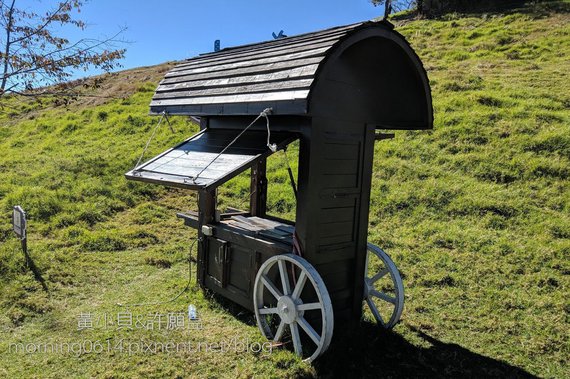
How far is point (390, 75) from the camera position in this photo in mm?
5355

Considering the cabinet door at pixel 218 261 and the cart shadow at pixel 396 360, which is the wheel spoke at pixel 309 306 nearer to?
the cart shadow at pixel 396 360

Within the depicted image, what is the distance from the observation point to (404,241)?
27.8ft

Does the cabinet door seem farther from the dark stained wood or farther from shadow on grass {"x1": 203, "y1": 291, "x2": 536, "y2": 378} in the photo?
shadow on grass {"x1": 203, "y1": 291, "x2": 536, "y2": 378}

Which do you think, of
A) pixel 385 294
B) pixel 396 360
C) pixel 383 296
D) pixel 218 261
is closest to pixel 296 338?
pixel 396 360

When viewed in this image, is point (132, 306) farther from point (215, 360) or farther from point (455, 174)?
point (455, 174)

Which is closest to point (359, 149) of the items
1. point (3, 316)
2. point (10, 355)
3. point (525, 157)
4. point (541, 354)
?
point (541, 354)

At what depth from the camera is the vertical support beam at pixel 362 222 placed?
17.4ft

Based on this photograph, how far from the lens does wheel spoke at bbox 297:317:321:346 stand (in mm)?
4391

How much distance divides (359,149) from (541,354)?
327 cm

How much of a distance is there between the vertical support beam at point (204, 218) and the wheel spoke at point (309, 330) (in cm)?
240

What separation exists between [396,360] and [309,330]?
3.48ft

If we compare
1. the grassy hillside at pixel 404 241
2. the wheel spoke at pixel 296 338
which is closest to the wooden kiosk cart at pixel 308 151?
the wheel spoke at pixel 296 338

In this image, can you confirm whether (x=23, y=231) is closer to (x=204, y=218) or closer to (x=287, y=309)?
(x=204, y=218)

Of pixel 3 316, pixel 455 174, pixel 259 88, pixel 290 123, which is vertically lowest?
pixel 3 316
